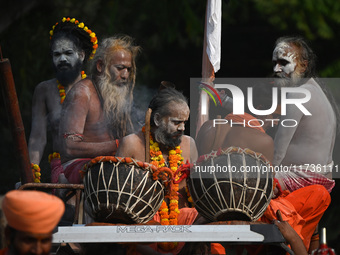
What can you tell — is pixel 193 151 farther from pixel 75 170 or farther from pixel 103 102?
pixel 103 102

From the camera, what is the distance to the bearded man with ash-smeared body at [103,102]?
6699mm

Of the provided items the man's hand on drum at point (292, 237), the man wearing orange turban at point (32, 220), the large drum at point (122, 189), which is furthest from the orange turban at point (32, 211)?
the man's hand on drum at point (292, 237)

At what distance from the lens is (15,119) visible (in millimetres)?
6191

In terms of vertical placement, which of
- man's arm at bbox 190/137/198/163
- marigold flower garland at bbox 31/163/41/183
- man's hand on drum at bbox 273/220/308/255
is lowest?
man's hand on drum at bbox 273/220/308/255

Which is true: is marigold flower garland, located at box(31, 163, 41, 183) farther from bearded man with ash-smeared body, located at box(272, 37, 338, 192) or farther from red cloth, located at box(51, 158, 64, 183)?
bearded man with ash-smeared body, located at box(272, 37, 338, 192)

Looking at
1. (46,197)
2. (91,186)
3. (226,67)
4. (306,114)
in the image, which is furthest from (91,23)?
(46,197)

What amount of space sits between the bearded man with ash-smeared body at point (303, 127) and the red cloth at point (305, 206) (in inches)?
7.8

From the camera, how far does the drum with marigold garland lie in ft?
17.9

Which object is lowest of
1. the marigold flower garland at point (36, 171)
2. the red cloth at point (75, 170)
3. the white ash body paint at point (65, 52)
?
the marigold flower garland at point (36, 171)

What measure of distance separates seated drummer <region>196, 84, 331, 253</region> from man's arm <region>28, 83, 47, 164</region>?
1543 millimetres

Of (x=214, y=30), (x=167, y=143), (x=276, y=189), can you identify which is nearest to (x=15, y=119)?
(x=167, y=143)

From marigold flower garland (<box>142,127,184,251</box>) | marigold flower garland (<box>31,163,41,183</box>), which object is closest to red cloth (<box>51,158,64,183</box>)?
marigold flower garland (<box>31,163,41,183</box>)

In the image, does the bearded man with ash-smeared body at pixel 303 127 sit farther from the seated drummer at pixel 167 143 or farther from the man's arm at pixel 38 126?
the man's arm at pixel 38 126

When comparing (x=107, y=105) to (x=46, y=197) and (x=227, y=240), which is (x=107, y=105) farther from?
(x=46, y=197)
